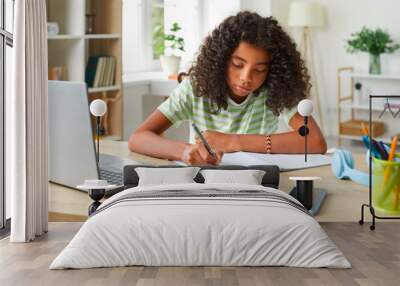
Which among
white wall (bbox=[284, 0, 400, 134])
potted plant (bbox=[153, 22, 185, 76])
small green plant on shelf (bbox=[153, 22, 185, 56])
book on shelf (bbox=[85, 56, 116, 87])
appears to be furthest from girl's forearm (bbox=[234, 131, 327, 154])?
white wall (bbox=[284, 0, 400, 134])

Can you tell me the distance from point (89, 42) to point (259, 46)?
11.3 feet

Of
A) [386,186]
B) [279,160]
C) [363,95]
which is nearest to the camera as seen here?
[386,186]

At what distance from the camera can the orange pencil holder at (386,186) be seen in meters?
2.74

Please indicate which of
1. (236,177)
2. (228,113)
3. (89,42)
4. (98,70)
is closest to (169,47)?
(89,42)

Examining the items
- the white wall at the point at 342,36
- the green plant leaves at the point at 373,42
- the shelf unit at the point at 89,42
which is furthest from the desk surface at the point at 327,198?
the white wall at the point at 342,36

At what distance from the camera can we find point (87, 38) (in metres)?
6.23

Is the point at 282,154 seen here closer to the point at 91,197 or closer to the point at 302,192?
the point at 302,192

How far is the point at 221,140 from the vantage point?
10.9 ft

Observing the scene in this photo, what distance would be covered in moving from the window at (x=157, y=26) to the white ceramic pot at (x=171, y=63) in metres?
0.20

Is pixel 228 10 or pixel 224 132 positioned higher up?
pixel 228 10

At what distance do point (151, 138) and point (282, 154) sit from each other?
1.83 feet

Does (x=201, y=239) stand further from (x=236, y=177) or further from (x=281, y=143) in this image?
(x=281, y=143)


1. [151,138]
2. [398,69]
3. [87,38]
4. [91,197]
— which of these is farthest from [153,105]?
[91,197]

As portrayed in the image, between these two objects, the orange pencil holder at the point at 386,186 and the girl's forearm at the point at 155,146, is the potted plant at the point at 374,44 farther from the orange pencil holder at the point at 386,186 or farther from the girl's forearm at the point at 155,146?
the orange pencil holder at the point at 386,186
